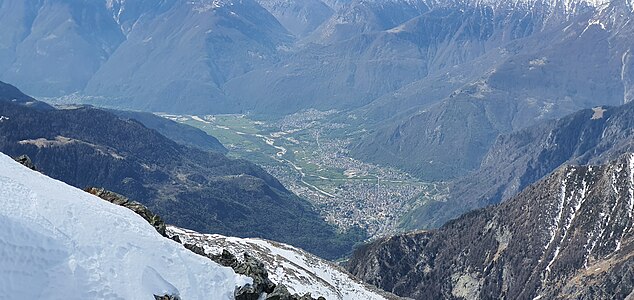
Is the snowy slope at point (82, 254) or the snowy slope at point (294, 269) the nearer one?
the snowy slope at point (82, 254)

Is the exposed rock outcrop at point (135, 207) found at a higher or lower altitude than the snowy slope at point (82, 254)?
lower

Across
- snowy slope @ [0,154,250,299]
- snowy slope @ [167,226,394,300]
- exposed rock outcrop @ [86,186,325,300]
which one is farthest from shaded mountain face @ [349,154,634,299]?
snowy slope @ [0,154,250,299]

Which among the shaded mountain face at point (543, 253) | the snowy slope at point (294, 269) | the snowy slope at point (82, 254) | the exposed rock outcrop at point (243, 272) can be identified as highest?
the snowy slope at point (82, 254)

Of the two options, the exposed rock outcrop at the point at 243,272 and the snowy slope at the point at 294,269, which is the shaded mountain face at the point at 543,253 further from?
the exposed rock outcrop at the point at 243,272

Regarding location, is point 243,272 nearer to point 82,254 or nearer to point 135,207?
point 82,254

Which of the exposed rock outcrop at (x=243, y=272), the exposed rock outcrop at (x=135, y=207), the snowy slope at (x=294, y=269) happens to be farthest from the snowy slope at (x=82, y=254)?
the snowy slope at (x=294, y=269)

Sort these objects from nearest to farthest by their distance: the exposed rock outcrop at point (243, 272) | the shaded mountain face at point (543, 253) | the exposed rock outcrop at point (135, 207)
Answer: the exposed rock outcrop at point (243, 272)
the exposed rock outcrop at point (135, 207)
the shaded mountain face at point (543, 253)

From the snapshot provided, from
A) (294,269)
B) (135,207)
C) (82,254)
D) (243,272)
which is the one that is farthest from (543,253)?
(82,254)
